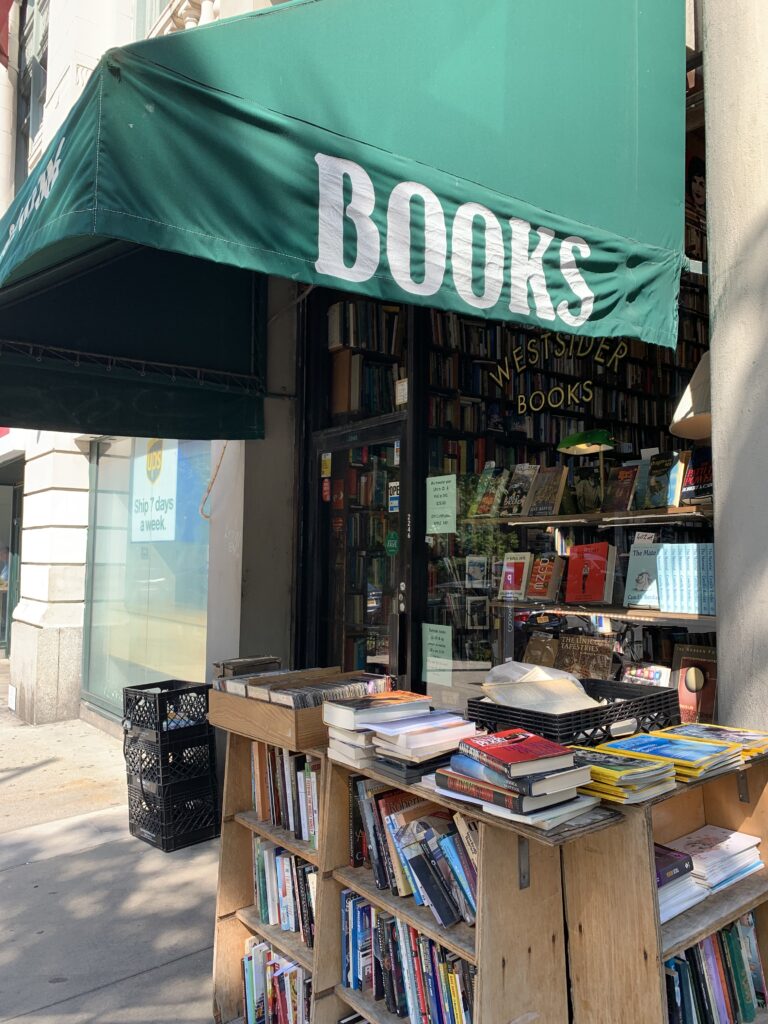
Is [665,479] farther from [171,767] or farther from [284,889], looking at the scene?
[171,767]

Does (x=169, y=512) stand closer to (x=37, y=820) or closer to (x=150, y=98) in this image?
(x=37, y=820)

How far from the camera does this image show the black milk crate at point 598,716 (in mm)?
2188

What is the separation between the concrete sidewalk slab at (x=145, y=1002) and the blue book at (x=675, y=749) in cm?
200

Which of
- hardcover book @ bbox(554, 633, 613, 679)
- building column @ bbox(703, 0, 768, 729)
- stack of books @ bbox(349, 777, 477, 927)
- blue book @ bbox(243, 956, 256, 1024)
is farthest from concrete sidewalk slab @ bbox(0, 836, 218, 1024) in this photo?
building column @ bbox(703, 0, 768, 729)

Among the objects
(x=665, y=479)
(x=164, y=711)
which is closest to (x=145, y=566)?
(x=164, y=711)

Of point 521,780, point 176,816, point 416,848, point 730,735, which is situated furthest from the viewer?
point 176,816

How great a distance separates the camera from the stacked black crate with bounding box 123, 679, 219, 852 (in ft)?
15.0

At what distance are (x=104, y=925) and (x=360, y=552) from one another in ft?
8.46

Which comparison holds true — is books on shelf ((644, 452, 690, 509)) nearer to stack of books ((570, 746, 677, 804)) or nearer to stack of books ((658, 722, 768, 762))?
stack of books ((658, 722, 768, 762))

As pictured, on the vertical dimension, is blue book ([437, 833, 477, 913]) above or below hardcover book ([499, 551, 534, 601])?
below

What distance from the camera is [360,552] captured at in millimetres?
5094

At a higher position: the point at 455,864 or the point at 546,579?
the point at 546,579

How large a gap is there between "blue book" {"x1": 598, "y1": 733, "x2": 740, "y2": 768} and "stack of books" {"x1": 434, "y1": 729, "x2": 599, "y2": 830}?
1.10 feet

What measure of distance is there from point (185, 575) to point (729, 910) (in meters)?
4.95
